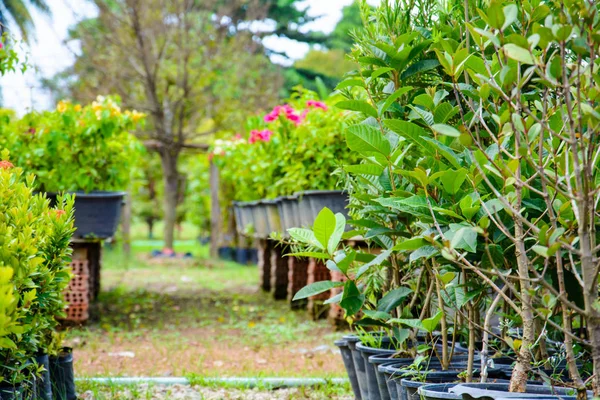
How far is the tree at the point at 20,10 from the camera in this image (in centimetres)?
2191

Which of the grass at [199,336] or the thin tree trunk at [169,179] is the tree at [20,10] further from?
the grass at [199,336]

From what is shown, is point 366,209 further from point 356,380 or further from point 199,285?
point 199,285

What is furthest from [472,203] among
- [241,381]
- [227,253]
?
[227,253]

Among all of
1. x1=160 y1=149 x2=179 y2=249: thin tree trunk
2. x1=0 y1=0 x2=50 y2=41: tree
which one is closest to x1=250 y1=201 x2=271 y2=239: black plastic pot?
x1=160 y1=149 x2=179 y2=249: thin tree trunk

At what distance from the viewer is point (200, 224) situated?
1698cm

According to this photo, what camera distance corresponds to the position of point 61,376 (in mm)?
2615

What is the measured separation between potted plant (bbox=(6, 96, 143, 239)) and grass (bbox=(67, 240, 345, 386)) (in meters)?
0.84

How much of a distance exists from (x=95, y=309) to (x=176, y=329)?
1.27 m

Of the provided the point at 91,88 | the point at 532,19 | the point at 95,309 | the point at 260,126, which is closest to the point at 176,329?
the point at 95,309

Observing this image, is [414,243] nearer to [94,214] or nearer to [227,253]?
[94,214]

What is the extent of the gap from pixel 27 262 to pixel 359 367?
1261 mm

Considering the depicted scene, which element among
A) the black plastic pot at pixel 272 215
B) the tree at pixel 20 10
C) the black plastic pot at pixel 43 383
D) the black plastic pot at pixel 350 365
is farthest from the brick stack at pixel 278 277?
the tree at pixel 20 10

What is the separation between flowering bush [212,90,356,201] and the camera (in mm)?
5012

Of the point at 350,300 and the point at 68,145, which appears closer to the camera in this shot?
the point at 350,300
